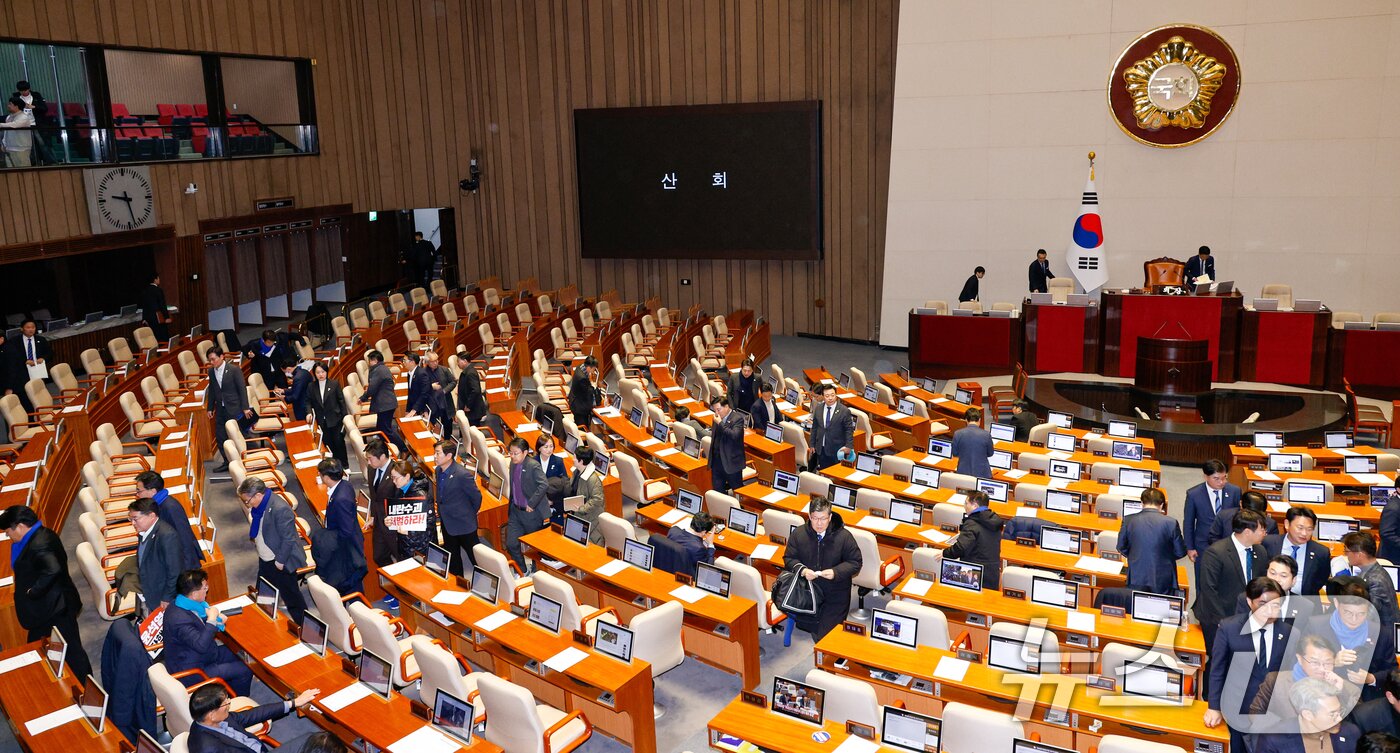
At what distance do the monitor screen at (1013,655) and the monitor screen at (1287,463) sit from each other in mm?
5714

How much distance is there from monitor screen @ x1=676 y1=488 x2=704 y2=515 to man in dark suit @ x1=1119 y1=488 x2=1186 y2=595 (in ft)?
11.7

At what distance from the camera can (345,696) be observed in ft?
20.6

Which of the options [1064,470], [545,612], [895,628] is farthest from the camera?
[1064,470]

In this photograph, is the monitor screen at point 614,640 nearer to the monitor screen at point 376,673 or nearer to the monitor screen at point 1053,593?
the monitor screen at point 376,673

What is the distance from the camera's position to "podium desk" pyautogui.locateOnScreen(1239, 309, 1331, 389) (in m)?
15.1

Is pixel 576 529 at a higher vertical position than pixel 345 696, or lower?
higher

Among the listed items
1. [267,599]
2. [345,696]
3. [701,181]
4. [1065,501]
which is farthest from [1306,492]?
[701,181]

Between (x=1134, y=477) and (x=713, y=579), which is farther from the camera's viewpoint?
(x=1134, y=477)

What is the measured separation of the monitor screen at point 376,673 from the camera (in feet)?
20.5

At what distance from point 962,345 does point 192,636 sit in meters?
13.1

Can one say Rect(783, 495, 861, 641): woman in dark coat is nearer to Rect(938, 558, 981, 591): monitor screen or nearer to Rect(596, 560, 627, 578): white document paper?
Rect(938, 558, 981, 591): monitor screen

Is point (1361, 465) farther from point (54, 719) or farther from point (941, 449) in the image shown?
point (54, 719)

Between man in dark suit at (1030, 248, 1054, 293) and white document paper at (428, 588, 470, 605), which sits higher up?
man in dark suit at (1030, 248, 1054, 293)

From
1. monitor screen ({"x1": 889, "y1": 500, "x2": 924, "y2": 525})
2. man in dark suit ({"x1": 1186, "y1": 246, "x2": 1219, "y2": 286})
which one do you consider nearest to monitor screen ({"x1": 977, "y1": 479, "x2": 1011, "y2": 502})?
monitor screen ({"x1": 889, "y1": 500, "x2": 924, "y2": 525})
